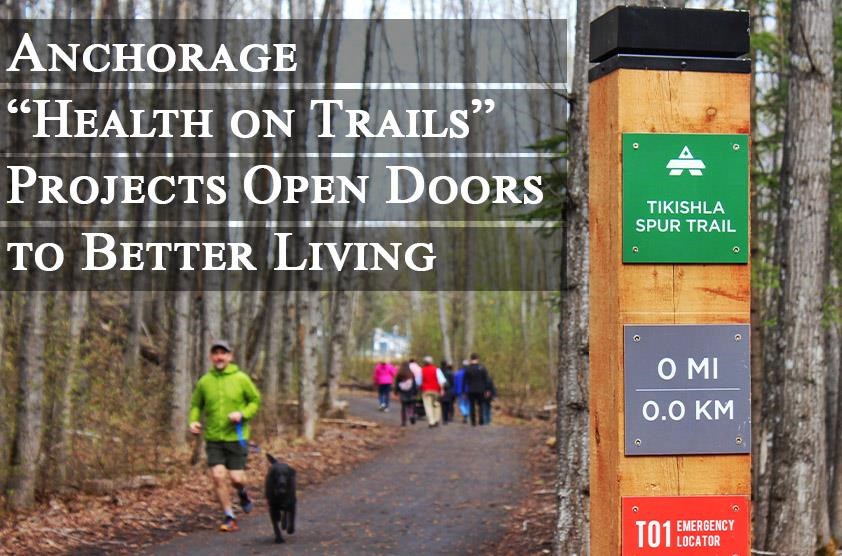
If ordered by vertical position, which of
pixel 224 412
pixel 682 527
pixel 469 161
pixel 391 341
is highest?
pixel 469 161

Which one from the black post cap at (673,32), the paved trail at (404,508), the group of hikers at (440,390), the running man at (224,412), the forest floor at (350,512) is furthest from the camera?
the group of hikers at (440,390)

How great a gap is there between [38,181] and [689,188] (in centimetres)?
1159

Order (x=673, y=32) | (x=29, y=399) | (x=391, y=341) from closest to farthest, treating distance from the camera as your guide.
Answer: (x=673, y=32)
(x=29, y=399)
(x=391, y=341)

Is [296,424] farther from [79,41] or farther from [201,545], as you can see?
[201,545]

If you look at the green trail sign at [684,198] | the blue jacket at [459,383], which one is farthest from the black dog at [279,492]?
the blue jacket at [459,383]

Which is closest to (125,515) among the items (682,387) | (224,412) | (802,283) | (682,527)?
(224,412)

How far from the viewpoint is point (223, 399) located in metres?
13.0

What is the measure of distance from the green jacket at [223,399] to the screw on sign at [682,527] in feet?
30.0

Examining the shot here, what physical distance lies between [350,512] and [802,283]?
7.02 metres

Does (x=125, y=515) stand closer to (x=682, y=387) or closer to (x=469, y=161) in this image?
(x=682, y=387)

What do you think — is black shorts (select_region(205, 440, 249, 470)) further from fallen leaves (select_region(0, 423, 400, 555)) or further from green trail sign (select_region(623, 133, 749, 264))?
green trail sign (select_region(623, 133, 749, 264))

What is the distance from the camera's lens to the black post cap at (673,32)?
164 inches

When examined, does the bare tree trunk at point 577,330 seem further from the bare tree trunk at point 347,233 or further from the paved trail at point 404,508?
the bare tree trunk at point 347,233

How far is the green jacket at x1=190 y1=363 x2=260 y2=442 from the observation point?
13.0 m
